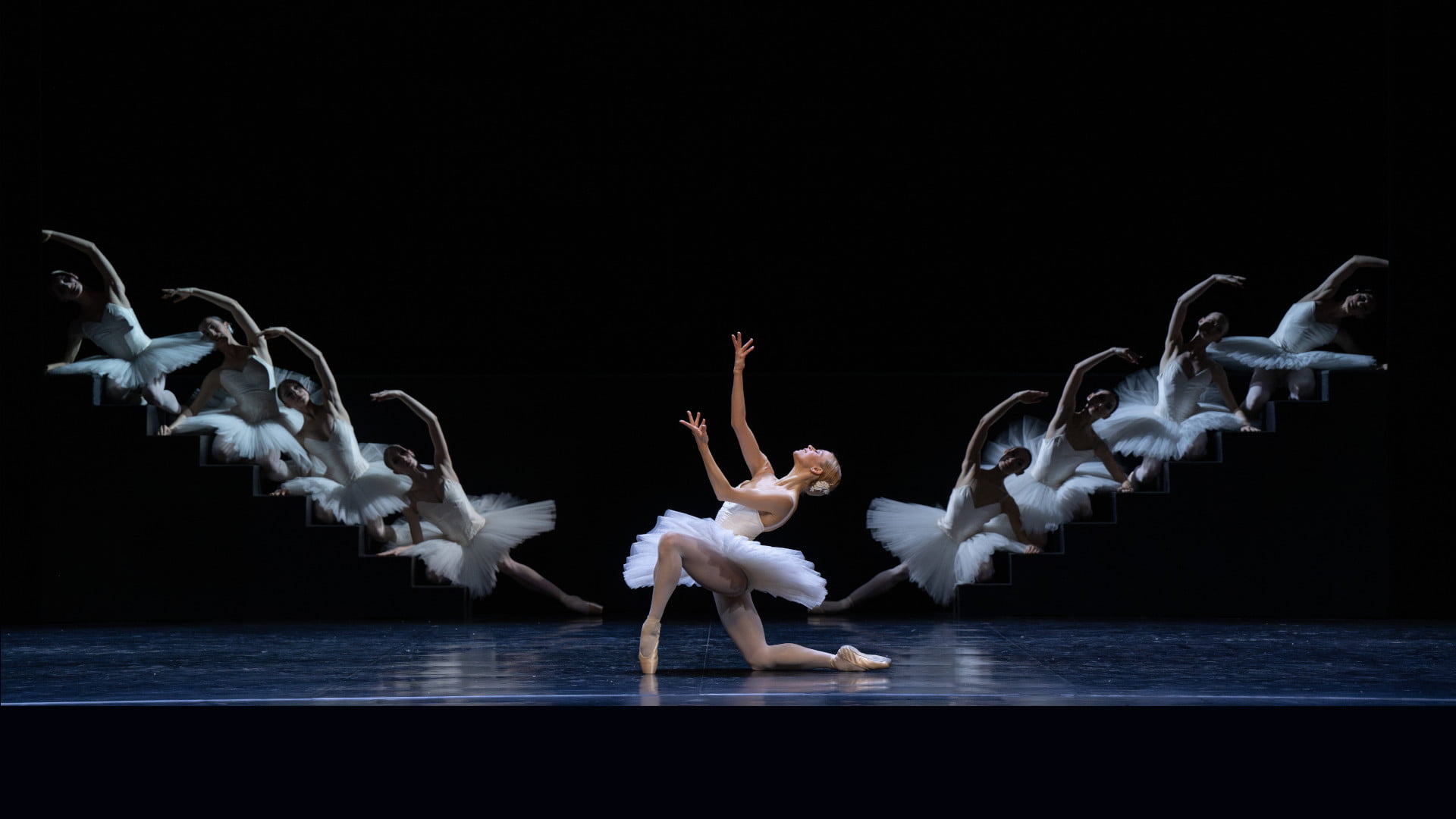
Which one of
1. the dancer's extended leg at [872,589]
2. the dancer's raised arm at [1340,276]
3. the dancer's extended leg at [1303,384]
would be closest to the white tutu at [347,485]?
the dancer's extended leg at [872,589]

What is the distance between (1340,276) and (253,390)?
5450 mm

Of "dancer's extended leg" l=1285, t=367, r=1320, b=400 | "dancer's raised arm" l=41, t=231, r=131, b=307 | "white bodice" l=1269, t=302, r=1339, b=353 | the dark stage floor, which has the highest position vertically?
"dancer's raised arm" l=41, t=231, r=131, b=307

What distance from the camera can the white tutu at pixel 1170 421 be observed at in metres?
7.30

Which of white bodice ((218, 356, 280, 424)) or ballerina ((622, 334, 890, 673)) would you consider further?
white bodice ((218, 356, 280, 424))

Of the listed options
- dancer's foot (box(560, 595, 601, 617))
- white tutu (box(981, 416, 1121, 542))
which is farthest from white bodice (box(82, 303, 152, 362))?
white tutu (box(981, 416, 1121, 542))

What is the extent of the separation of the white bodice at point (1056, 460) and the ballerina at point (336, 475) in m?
3.15

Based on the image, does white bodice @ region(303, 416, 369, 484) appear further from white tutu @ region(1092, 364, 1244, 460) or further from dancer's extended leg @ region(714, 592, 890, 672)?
white tutu @ region(1092, 364, 1244, 460)

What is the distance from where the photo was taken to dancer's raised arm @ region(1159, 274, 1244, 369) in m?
7.11

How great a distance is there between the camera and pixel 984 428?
7102 mm

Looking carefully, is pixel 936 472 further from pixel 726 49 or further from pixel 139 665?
pixel 139 665

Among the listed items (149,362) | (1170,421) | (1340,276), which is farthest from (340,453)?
(1340,276)

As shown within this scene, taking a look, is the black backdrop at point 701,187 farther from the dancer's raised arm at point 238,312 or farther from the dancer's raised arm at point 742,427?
the dancer's raised arm at point 742,427

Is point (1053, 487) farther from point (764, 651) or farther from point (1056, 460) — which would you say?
point (764, 651)

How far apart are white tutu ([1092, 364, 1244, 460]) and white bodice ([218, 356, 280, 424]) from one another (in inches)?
163
